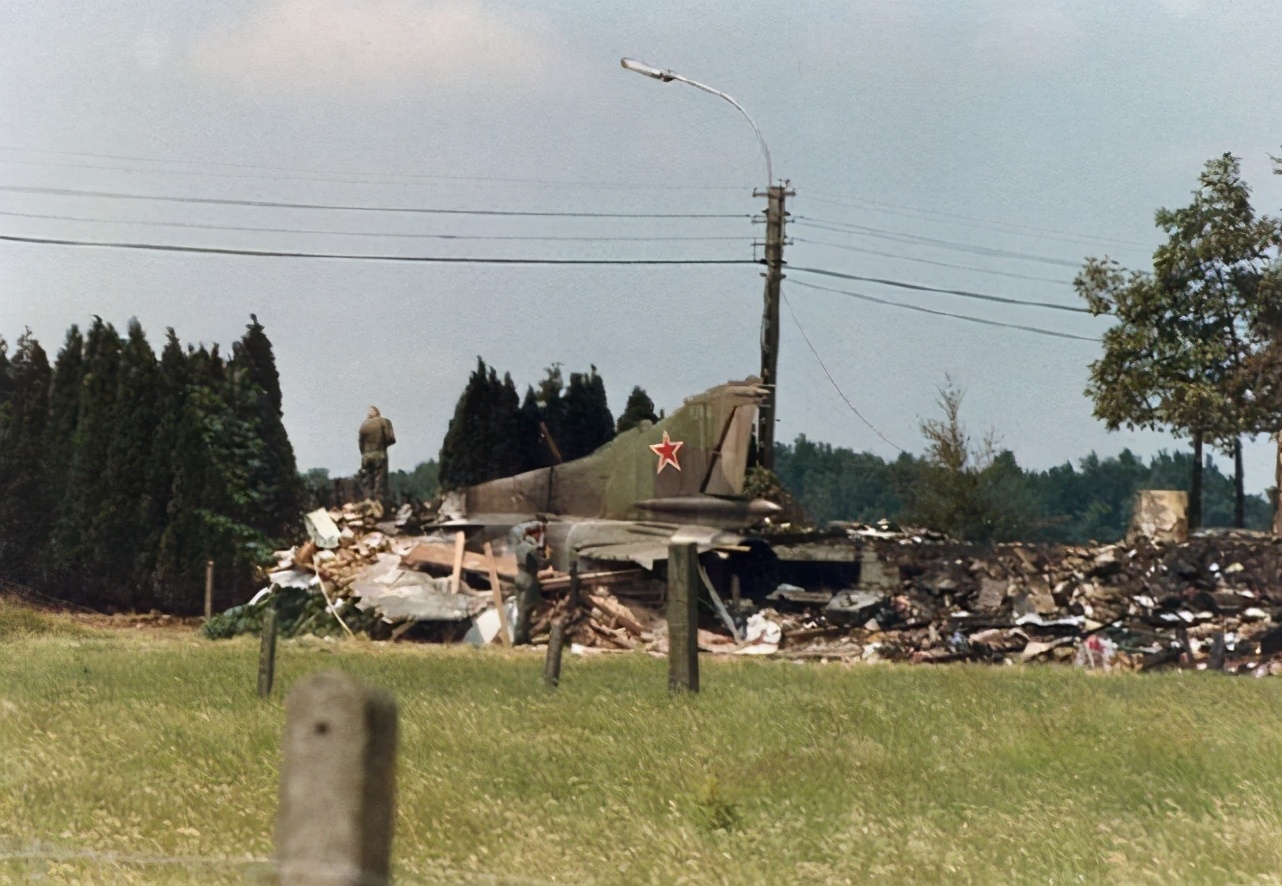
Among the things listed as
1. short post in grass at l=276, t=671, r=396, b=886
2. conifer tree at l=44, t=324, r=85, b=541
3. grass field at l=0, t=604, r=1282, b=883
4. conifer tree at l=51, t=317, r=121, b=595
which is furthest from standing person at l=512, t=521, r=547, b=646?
short post in grass at l=276, t=671, r=396, b=886

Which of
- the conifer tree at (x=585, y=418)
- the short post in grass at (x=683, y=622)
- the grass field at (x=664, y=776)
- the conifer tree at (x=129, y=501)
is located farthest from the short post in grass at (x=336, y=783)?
the conifer tree at (x=129, y=501)

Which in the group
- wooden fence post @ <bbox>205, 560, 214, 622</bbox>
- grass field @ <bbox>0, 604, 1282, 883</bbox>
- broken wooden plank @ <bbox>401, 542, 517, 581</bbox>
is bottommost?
grass field @ <bbox>0, 604, 1282, 883</bbox>

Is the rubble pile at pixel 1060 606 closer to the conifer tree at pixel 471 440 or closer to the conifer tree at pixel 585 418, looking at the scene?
the conifer tree at pixel 585 418

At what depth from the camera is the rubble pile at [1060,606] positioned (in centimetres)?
1335

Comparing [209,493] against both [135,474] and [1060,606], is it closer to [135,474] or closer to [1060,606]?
[135,474]

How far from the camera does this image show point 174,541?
1123 centimetres

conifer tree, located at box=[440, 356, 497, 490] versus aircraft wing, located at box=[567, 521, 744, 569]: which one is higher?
conifer tree, located at box=[440, 356, 497, 490]

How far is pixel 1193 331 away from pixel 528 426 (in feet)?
19.7

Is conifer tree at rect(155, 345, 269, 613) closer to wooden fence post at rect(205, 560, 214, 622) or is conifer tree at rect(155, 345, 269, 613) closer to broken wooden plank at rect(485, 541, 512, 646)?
wooden fence post at rect(205, 560, 214, 622)

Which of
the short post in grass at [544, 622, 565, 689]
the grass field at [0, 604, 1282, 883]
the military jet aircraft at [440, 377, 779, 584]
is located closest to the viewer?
the grass field at [0, 604, 1282, 883]

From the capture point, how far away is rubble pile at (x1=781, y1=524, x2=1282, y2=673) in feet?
43.8

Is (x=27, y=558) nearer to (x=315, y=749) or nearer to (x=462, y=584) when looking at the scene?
(x=462, y=584)

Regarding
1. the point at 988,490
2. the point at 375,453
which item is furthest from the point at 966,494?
the point at 375,453

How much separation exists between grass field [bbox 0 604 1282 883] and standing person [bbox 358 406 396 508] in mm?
1802
